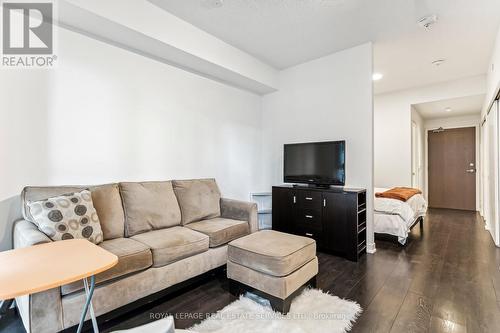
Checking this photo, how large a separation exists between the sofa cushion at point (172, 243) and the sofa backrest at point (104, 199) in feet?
0.66

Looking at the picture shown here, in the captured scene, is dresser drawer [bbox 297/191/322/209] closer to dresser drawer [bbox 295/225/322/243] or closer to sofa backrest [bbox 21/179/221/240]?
dresser drawer [bbox 295/225/322/243]

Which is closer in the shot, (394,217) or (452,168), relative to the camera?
(394,217)

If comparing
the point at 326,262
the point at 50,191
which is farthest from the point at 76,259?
the point at 326,262

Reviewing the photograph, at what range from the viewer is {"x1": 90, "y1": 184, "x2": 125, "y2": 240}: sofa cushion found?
7.06 feet

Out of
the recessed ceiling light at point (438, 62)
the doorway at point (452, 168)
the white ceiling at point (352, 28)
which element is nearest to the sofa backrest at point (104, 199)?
the white ceiling at point (352, 28)

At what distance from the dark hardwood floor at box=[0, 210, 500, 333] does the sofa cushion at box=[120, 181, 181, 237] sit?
2.32 ft

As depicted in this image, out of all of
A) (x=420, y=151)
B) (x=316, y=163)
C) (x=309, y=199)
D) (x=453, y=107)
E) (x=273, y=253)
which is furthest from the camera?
(x=420, y=151)

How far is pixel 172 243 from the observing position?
207cm

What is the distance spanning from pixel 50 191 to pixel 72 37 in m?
1.46

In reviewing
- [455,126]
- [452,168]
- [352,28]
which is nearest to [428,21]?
[352,28]

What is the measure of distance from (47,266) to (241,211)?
198 cm

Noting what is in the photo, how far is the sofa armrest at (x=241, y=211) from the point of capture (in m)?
2.85

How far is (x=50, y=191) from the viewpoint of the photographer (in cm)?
200

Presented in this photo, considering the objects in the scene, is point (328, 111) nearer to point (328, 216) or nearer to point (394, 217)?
point (328, 216)
